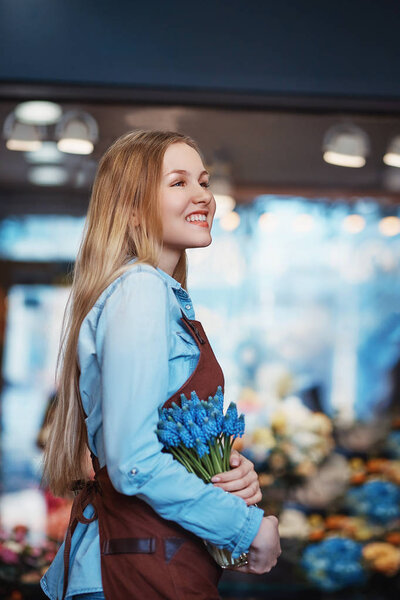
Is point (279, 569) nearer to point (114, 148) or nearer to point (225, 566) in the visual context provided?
point (225, 566)

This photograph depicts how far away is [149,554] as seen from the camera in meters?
1.37

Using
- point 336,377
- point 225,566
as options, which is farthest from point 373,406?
point 225,566

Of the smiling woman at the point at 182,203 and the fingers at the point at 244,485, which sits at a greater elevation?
the smiling woman at the point at 182,203

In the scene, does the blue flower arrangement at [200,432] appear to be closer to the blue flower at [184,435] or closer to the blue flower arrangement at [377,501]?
the blue flower at [184,435]

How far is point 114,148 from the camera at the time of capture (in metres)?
1.65

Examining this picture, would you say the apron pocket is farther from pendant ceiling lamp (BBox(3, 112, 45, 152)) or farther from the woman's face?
pendant ceiling lamp (BBox(3, 112, 45, 152))

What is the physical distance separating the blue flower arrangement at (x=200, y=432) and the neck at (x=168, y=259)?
33 cm

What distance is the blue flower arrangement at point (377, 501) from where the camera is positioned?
3.51m

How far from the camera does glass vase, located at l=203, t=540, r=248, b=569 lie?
1.42 metres

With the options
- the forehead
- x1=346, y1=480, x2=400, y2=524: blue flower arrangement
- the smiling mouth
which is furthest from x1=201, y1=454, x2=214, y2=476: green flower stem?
x1=346, y1=480, x2=400, y2=524: blue flower arrangement

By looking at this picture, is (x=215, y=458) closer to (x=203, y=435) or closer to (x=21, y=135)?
(x=203, y=435)

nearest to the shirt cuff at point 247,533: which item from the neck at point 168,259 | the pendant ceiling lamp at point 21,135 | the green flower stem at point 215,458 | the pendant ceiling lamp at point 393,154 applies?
the green flower stem at point 215,458

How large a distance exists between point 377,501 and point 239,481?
2.33 m

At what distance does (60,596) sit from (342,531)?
2.28m
